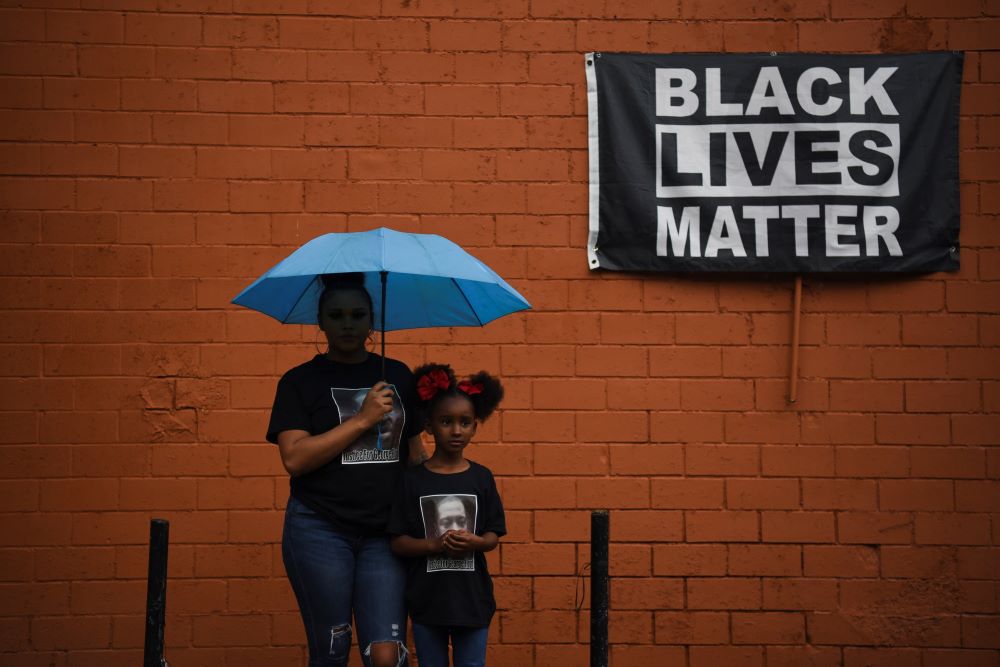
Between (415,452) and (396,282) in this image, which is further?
(396,282)

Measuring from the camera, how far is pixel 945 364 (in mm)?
5809

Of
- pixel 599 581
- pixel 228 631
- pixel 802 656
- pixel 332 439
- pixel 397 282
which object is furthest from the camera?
pixel 802 656

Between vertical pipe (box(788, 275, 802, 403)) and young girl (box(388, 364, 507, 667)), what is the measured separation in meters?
2.33

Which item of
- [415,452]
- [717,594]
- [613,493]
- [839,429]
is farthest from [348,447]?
[839,429]

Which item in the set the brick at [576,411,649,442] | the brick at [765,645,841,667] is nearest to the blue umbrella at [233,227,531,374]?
the brick at [576,411,649,442]

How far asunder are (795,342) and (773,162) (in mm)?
1019

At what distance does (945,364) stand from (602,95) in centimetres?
243

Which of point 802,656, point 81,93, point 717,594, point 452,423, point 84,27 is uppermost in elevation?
point 84,27

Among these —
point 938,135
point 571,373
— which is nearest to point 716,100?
point 938,135

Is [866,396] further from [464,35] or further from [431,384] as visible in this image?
[464,35]

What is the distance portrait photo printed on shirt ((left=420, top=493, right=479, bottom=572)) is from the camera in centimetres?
400

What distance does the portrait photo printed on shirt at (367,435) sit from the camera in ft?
12.9

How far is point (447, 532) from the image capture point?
394 centimetres

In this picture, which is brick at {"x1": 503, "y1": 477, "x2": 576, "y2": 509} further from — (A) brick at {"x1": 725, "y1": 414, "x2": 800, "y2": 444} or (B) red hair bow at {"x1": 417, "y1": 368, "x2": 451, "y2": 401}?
(B) red hair bow at {"x1": 417, "y1": 368, "x2": 451, "y2": 401}
